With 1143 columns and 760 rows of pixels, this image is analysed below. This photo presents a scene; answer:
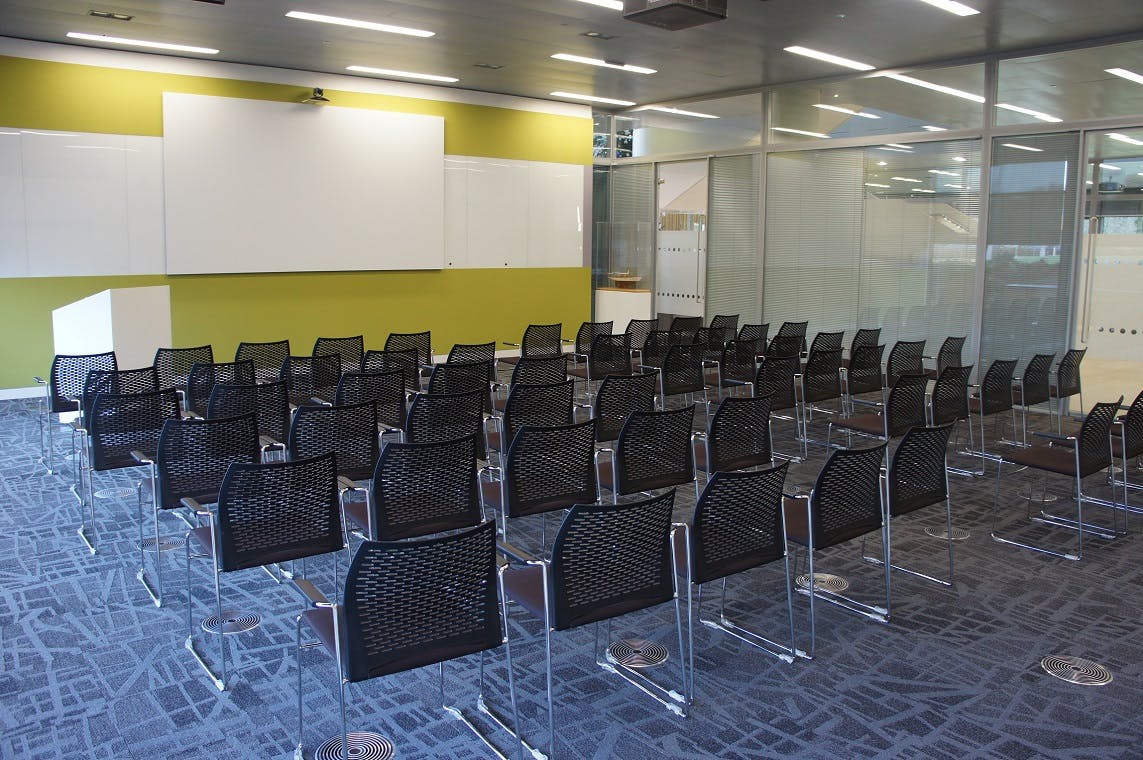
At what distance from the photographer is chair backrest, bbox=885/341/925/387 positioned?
9.04 meters

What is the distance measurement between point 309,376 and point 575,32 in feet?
15.7

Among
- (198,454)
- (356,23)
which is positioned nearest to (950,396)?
(198,454)

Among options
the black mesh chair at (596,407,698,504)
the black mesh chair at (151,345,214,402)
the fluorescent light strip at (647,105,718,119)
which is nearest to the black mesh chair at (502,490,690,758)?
the black mesh chair at (596,407,698,504)

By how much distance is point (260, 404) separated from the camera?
21.0ft

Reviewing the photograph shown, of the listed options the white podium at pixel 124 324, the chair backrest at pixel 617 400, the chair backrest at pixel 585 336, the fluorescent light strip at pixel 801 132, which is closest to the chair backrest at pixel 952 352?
the chair backrest at pixel 585 336

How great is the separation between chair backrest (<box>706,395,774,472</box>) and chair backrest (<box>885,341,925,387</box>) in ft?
10.9

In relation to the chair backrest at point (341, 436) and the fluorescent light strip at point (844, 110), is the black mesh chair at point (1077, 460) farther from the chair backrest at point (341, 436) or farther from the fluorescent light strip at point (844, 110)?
the fluorescent light strip at point (844, 110)

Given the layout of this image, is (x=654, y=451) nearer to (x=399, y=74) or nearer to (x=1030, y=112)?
(x=1030, y=112)

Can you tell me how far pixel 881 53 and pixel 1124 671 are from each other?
8424mm

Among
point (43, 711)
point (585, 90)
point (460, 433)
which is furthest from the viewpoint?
point (585, 90)

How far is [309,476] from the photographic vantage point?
4160mm

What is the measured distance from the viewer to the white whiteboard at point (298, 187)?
11578mm

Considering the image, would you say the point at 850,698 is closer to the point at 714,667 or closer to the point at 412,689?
the point at 714,667

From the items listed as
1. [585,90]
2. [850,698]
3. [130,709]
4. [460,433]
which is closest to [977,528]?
[850,698]
